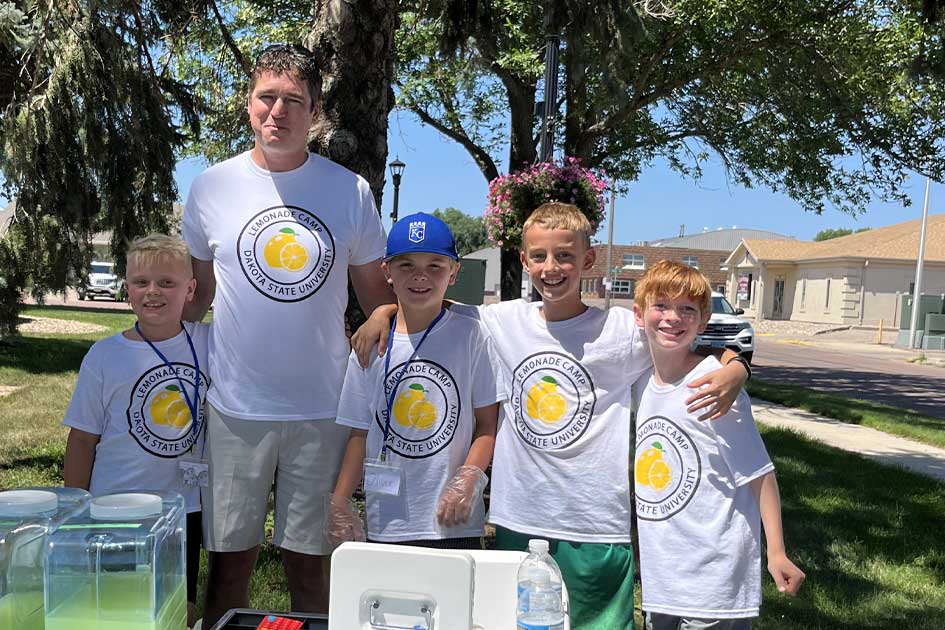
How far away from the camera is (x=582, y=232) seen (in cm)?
255

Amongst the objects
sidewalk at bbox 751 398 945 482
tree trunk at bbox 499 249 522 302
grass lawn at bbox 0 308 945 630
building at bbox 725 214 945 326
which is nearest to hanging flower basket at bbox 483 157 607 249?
tree trunk at bbox 499 249 522 302

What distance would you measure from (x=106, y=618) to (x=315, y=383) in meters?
1.05

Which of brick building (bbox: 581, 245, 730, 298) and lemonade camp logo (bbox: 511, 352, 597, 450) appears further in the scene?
brick building (bbox: 581, 245, 730, 298)

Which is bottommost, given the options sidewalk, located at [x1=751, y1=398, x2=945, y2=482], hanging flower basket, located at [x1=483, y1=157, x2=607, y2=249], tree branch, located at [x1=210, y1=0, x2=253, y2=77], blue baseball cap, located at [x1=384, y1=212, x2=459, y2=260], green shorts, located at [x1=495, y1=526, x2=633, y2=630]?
sidewalk, located at [x1=751, y1=398, x2=945, y2=482]

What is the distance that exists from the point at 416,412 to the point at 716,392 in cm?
92

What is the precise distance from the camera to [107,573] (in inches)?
63.4

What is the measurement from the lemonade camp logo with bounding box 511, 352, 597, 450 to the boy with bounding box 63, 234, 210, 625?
109cm

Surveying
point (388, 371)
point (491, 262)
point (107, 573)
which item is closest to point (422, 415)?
point (388, 371)

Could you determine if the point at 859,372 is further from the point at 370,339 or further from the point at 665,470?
the point at 370,339

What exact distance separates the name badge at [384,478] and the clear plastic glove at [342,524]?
9 cm

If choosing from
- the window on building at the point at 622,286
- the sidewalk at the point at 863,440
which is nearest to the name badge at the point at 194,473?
the sidewalk at the point at 863,440

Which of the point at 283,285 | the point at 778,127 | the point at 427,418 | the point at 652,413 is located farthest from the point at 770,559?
the point at 778,127

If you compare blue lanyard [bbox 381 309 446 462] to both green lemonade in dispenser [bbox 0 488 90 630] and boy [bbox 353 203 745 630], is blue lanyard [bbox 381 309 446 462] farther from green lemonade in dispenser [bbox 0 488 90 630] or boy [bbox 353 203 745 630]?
green lemonade in dispenser [bbox 0 488 90 630]

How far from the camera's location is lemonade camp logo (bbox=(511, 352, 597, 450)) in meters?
2.49
